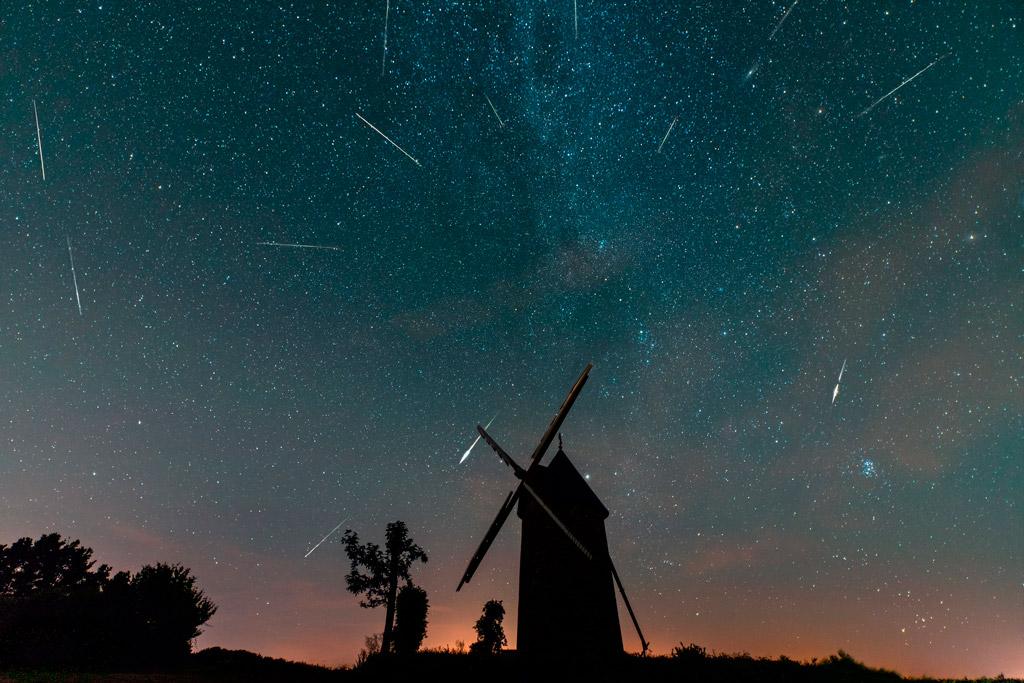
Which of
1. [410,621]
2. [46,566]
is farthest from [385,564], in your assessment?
[46,566]

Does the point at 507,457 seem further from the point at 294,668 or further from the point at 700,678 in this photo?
the point at 294,668

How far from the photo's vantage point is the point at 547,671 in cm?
1587

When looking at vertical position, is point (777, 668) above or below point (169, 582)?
below

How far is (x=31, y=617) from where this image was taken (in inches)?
A: 1187

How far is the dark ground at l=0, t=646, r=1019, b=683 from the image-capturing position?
15641mm

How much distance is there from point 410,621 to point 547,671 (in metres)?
16.2

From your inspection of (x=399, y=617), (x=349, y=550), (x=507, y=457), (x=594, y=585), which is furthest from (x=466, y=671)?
(x=349, y=550)

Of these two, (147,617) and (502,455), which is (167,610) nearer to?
(147,617)

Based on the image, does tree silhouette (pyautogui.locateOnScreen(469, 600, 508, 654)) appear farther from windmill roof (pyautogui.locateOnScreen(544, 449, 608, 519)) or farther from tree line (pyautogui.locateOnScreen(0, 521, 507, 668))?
windmill roof (pyautogui.locateOnScreen(544, 449, 608, 519))

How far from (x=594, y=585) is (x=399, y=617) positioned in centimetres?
1729

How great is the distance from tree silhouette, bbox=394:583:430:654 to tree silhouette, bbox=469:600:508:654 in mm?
5944

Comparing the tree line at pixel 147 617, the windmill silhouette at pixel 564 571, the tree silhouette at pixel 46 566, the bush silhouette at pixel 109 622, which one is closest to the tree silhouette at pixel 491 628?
the tree line at pixel 147 617

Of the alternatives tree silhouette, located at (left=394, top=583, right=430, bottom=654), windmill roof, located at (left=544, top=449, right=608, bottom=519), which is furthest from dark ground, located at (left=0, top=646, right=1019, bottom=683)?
tree silhouette, located at (left=394, top=583, right=430, bottom=654)

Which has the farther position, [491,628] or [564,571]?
[491,628]
